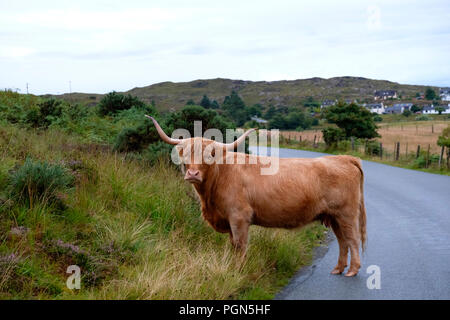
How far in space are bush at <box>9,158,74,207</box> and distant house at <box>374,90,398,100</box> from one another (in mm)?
167244

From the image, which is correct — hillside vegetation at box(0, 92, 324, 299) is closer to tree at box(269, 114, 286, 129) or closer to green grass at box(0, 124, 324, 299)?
green grass at box(0, 124, 324, 299)

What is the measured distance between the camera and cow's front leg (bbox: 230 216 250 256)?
598cm

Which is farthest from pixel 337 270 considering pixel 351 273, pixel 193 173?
pixel 193 173

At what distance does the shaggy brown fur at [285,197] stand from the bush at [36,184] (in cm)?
181

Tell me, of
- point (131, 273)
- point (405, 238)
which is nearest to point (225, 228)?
point (131, 273)

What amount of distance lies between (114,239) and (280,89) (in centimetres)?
16373

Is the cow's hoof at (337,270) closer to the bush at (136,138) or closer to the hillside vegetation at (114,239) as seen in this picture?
the hillside vegetation at (114,239)

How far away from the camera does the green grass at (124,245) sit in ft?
15.7

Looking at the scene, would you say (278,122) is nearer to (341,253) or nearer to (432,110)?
(432,110)

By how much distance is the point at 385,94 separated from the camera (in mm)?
169250

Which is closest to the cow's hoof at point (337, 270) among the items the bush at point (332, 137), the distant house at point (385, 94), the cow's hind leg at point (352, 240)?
the cow's hind leg at point (352, 240)

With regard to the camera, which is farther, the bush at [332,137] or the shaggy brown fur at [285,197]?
the bush at [332,137]

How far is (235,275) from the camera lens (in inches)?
210
